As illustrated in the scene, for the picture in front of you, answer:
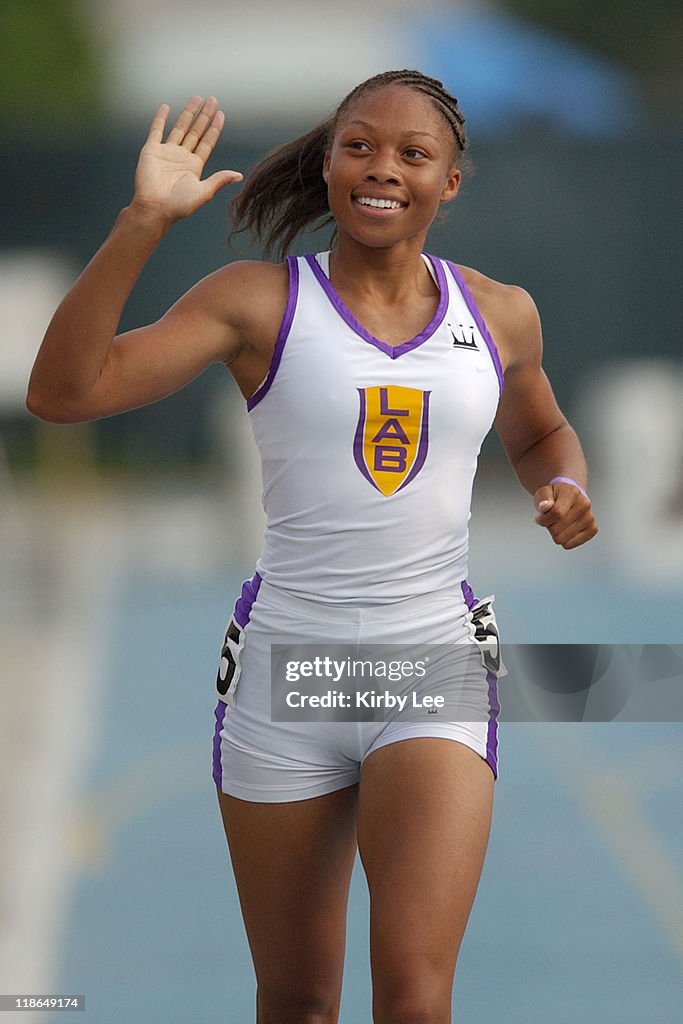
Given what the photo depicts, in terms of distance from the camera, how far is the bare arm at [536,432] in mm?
2494

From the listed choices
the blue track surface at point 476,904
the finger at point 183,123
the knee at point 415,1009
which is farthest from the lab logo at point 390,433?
the blue track surface at point 476,904

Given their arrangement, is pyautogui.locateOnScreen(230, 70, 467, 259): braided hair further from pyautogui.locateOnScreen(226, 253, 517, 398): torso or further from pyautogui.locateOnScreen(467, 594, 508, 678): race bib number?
pyautogui.locateOnScreen(467, 594, 508, 678): race bib number

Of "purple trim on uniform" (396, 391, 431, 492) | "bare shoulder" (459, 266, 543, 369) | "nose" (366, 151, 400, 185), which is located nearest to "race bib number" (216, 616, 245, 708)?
"purple trim on uniform" (396, 391, 431, 492)

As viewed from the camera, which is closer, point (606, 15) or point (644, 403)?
point (644, 403)

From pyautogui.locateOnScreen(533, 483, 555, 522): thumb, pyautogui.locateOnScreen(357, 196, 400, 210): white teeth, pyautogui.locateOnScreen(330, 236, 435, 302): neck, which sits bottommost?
pyautogui.locateOnScreen(533, 483, 555, 522): thumb

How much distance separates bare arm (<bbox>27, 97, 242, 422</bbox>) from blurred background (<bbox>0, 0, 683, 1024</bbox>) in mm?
1778

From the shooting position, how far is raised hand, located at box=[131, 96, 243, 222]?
86.8 inches

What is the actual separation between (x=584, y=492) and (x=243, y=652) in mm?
621

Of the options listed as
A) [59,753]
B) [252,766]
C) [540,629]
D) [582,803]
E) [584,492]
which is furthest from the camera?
[540,629]

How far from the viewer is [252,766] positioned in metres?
2.40

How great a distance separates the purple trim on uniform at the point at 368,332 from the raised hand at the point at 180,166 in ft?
0.70

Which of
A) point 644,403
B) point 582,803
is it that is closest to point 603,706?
point 582,803

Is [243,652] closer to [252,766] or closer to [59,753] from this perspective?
[252,766]

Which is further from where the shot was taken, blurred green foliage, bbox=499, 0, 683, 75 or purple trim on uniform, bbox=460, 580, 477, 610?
blurred green foliage, bbox=499, 0, 683, 75
